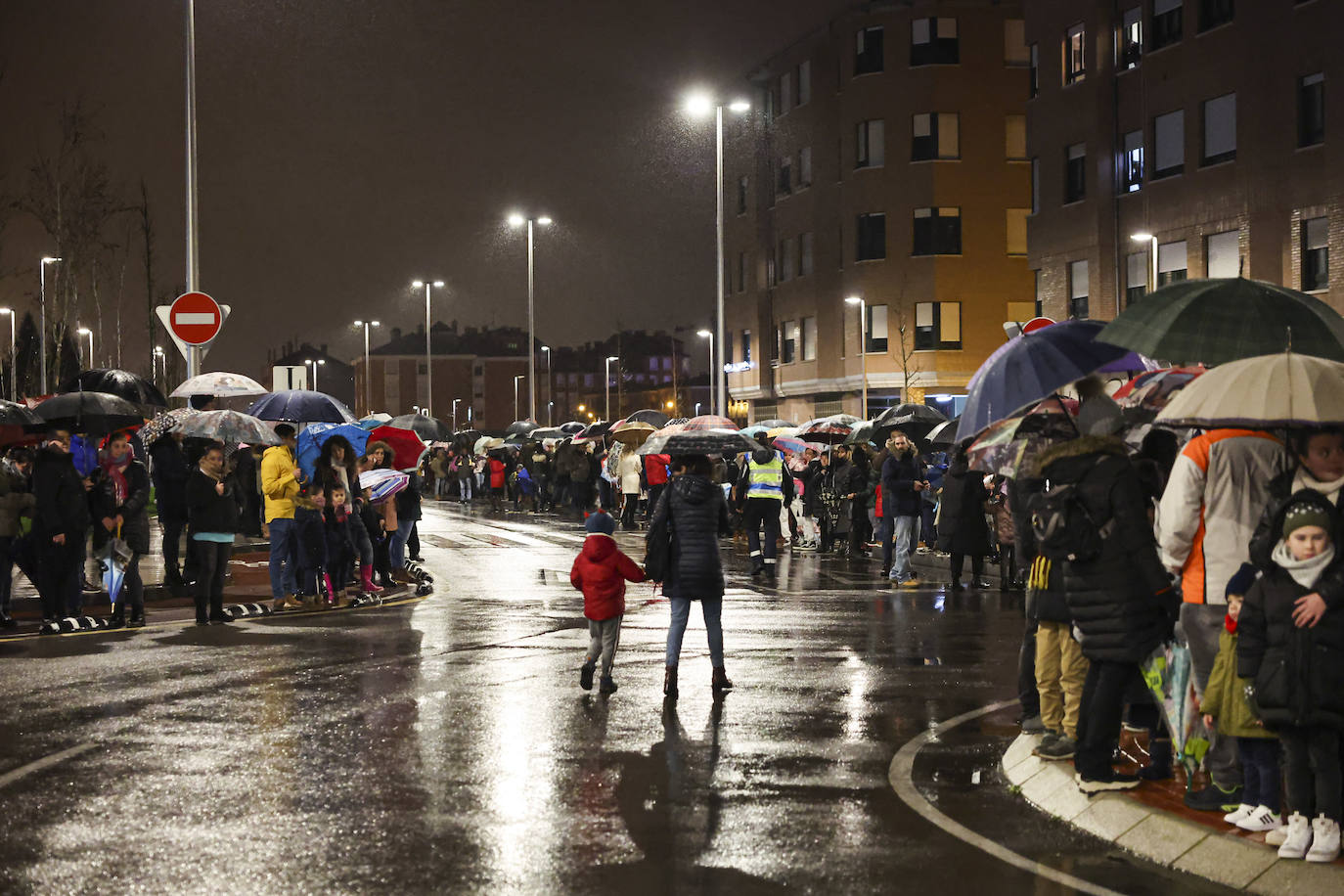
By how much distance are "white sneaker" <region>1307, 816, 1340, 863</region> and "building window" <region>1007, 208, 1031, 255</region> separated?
5539 cm

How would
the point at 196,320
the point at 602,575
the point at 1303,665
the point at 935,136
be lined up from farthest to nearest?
the point at 935,136 < the point at 196,320 < the point at 602,575 < the point at 1303,665

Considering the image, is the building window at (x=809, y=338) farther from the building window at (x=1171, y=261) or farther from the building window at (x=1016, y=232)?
the building window at (x=1171, y=261)

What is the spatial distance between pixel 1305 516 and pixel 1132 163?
4069cm

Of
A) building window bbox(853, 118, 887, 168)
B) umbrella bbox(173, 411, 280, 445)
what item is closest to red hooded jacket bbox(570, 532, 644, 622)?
umbrella bbox(173, 411, 280, 445)

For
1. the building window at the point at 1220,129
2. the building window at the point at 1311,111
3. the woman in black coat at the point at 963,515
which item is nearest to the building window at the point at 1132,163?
the building window at the point at 1220,129

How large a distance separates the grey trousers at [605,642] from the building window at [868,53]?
169 ft

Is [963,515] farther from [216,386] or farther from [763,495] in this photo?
[216,386]

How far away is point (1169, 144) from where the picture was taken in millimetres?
43156

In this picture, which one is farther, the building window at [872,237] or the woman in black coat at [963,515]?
the building window at [872,237]

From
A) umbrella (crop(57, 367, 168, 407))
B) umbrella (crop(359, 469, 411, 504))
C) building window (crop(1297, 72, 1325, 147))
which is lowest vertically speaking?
umbrella (crop(359, 469, 411, 504))

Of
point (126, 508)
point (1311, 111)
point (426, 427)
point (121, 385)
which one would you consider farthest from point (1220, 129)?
point (126, 508)

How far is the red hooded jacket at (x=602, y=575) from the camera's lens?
1168 cm

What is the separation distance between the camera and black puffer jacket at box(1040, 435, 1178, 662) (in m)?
7.70

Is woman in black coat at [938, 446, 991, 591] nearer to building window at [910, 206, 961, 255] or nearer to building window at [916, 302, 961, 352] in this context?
building window at [916, 302, 961, 352]
